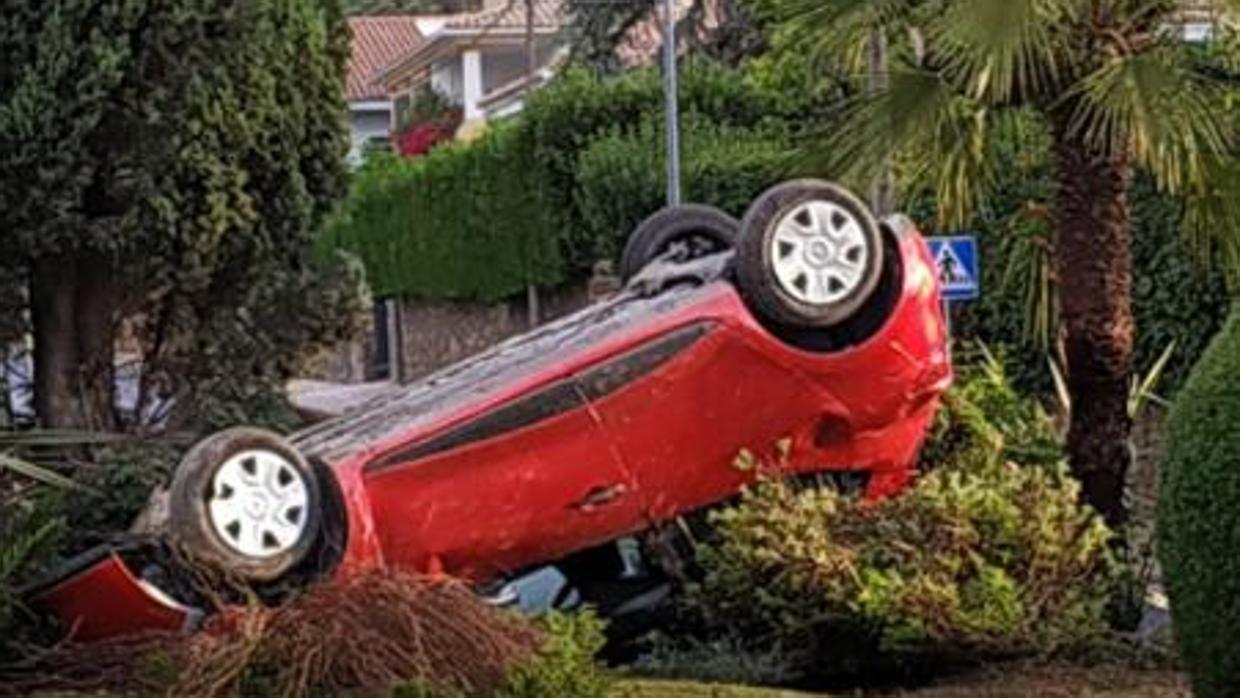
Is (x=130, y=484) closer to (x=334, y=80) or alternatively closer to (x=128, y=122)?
(x=128, y=122)

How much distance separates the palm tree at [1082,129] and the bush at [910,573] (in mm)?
1260

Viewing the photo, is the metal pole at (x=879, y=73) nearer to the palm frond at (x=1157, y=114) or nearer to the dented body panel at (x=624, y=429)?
the palm frond at (x=1157, y=114)

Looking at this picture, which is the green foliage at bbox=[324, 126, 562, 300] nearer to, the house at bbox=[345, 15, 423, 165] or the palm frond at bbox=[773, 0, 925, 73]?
the palm frond at bbox=[773, 0, 925, 73]

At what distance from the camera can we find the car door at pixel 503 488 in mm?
9539

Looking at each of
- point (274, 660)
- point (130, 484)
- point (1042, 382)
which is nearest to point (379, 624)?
point (274, 660)

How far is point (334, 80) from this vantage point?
44.6 ft

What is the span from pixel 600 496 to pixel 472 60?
144ft

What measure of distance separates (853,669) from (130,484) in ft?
12.4

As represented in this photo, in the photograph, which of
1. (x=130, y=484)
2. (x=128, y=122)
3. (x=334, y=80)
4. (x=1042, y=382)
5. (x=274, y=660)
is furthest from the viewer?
(x=1042, y=382)

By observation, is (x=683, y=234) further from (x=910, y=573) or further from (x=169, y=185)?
(x=169, y=185)

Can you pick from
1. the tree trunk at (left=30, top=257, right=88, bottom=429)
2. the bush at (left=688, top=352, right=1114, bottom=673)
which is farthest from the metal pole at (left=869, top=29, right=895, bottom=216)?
the tree trunk at (left=30, top=257, right=88, bottom=429)

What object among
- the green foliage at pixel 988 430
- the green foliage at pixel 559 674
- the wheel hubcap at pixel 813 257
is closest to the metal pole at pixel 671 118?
the green foliage at pixel 988 430

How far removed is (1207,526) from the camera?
22.0ft

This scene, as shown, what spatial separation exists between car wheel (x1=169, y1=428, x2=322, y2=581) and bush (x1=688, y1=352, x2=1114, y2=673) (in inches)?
70.4
